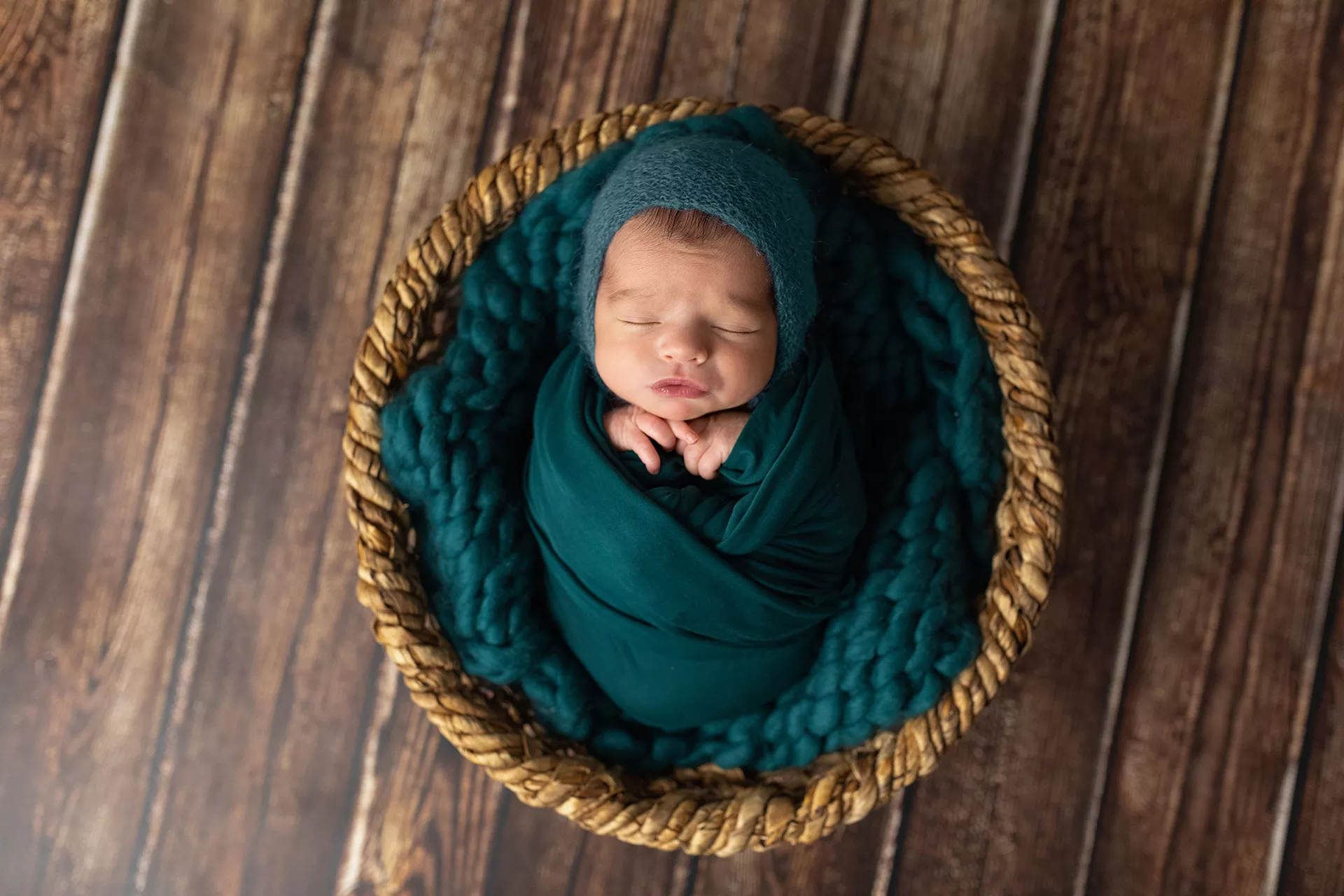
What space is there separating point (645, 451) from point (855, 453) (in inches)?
11.6

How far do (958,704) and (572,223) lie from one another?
0.70m

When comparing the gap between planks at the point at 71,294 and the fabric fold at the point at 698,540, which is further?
the gap between planks at the point at 71,294

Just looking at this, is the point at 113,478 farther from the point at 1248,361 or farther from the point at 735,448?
the point at 1248,361

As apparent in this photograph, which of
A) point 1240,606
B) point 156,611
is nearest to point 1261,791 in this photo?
point 1240,606

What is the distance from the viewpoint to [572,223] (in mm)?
1098

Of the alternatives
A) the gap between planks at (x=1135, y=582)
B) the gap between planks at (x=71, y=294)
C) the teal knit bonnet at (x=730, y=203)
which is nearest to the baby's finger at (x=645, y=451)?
the teal knit bonnet at (x=730, y=203)

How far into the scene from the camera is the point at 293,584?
1.30 meters

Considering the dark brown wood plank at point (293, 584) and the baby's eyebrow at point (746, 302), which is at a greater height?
the baby's eyebrow at point (746, 302)

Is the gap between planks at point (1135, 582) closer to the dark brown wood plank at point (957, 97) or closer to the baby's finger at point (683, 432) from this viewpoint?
the dark brown wood plank at point (957, 97)

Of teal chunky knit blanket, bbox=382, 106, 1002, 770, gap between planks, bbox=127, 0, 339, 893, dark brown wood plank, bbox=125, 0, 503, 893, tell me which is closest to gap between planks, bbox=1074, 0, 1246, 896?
teal chunky knit blanket, bbox=382, 106, 1002, 770

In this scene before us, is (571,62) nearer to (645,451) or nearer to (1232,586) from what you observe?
(645,451)

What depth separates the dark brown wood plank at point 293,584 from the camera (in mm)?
1300

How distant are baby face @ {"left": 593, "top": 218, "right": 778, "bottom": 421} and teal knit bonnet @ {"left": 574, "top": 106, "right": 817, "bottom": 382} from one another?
0.02 m

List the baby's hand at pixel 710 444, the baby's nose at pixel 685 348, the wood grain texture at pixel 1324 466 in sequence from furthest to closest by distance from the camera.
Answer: the wood grain texture at pixel 1324 466 < the baby's hand at pixel 710 444 < the baby's nose at pixel 685 348
